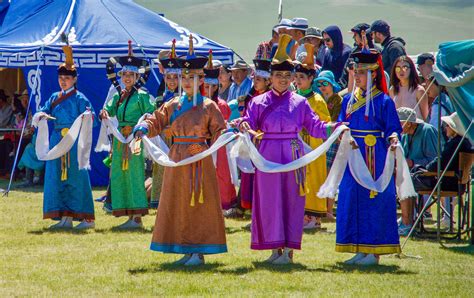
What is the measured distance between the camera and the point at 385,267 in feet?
26.4

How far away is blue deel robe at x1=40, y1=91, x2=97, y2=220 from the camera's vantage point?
10.5 meters

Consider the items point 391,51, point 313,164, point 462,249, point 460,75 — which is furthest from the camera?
point 391,51

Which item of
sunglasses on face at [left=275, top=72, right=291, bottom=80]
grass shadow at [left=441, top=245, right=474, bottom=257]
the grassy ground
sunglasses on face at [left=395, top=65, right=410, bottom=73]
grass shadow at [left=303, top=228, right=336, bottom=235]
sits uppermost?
sunglasses on face at [left=395, top=65, right=410, bottom=73]

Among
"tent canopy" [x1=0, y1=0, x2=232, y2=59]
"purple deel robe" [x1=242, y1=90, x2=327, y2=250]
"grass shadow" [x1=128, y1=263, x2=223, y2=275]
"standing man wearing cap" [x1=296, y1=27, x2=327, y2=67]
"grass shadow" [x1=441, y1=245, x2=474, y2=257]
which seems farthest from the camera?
"tent canopy" [x1=0, y1=0, x2=232, y2=59]

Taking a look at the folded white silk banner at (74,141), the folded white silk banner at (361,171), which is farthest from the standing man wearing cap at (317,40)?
the folded white silk banner at (361,171)

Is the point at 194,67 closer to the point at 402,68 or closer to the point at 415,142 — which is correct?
the point at 415,142

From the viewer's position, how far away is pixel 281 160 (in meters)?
8.14

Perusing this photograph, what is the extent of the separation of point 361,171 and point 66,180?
3.82 m

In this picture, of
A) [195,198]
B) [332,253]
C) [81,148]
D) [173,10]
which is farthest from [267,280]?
[173,10]

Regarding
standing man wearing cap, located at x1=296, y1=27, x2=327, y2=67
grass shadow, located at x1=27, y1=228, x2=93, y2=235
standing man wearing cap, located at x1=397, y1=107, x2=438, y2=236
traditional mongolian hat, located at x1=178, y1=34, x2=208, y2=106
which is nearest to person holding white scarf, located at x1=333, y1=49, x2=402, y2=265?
traditional mongolian hat, located at x1=178, y1=34, x2=208, y2=106

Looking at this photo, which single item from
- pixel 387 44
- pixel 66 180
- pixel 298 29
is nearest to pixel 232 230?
pixel 66 180

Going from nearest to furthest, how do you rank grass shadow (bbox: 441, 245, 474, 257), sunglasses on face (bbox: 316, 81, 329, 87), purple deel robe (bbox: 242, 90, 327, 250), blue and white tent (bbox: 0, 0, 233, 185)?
1. purple deel robe (bbox: 242, 90, 327, 250)
2. grass shadow (bbox: 441, 245, 474, 257)
3. sunglasses on face (bbox: 316, 81, 329, 87)
4. blue and white tent (bbox: 0, 0, 233, 185)

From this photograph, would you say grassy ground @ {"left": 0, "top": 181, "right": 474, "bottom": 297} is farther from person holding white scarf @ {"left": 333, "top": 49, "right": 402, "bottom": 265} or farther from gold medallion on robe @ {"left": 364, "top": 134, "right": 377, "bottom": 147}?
gold medallion on robe @ {"left": 364, "top": 134, "right": 377, "bottom": 147}

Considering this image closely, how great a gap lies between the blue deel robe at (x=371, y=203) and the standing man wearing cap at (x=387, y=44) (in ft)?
13.6
